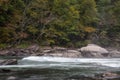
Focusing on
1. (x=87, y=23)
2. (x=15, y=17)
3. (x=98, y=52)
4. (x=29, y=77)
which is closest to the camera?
(x=29, y=77)

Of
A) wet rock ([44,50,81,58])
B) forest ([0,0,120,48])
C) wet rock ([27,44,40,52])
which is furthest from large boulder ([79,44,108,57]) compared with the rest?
forest ([0,0,120,48])

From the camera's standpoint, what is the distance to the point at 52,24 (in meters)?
63.6

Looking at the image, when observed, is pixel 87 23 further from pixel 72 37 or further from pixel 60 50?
pixel 60 50

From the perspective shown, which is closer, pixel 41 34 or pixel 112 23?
pixel 41 34

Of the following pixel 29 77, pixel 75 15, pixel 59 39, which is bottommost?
pixel 29 77

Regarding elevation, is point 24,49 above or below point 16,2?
below

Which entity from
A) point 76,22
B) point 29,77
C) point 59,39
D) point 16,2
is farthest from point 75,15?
point 29,77

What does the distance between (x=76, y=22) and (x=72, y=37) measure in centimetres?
283

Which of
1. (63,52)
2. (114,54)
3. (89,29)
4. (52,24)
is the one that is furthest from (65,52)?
(89,29)

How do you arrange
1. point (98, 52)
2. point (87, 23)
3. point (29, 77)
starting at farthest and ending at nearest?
point (87, 23) < point (98, 52) < point (29, 77)

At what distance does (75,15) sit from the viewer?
64.7 m

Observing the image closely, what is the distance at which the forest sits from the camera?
60719 mm

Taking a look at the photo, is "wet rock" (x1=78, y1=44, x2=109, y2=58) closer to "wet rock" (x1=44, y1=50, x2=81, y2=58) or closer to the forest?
"wet rock" (x1=44, y1=50, x2=81, y2=58)

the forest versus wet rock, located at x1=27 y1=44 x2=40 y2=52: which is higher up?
the forest
